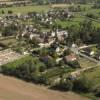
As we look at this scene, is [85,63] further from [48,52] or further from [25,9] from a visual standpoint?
[25,9]

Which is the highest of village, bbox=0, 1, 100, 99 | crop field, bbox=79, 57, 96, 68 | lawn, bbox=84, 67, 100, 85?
village, bbox=0, 1, 100, 99

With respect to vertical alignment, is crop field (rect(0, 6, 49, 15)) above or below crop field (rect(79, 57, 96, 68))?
above

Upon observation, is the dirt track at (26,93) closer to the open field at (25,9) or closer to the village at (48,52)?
the village at (48,52)

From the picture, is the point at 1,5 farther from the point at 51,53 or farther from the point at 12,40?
the point at 51,53

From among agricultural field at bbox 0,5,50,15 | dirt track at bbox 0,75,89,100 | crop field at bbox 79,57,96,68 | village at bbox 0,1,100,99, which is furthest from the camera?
agricultural field at bbox 0,5,50,15

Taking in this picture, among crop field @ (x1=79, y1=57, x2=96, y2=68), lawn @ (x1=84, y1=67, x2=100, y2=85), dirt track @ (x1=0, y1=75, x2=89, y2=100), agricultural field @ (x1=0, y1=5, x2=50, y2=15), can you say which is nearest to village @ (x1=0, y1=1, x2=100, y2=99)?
crop field @ (x1=79, y1=57, x2=96, y2=68)

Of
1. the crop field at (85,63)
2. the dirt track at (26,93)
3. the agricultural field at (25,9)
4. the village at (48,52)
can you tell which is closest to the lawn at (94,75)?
the village at (48,52)

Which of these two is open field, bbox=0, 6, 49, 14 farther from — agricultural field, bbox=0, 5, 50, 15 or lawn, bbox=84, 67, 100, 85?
lawn, bbox=84, 67, 100, 85

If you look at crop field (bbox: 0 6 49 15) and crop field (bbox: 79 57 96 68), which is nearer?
crop field (bbox: 79 57 96 68)
